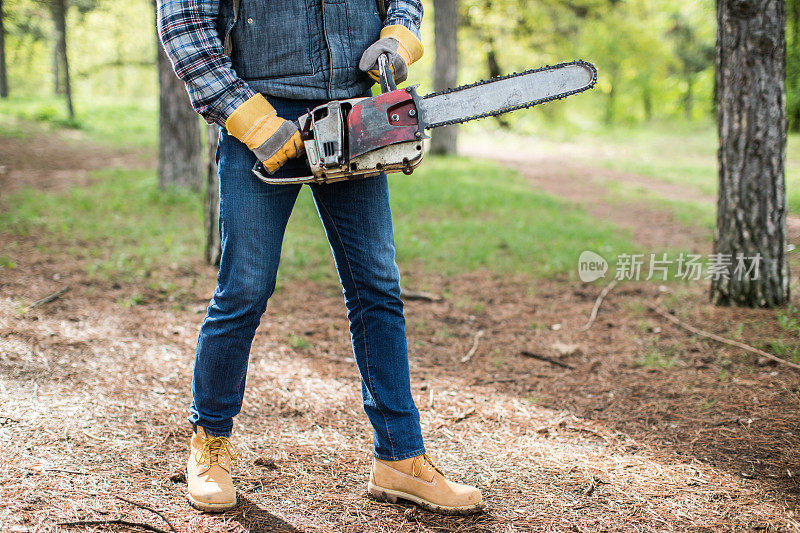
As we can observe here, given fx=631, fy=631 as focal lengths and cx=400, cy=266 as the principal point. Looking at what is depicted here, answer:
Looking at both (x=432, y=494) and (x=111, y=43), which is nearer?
(x=432, y=494)

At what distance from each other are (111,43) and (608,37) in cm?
2339

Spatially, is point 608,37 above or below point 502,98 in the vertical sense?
above

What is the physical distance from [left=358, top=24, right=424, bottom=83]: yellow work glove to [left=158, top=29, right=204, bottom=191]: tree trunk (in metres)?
6.13

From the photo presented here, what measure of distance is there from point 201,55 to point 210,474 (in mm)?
1373

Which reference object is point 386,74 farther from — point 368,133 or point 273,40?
point 273,40

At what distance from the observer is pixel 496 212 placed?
790 cm

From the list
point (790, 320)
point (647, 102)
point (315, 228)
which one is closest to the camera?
point (790, 320)

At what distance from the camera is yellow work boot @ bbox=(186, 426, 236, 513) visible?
2.11m

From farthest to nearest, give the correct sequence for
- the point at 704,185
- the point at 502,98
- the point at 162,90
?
the point at 704,185
the point at 162,90
the point at 502,98

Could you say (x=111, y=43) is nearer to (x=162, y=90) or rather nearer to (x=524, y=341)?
(x=162, y=90)

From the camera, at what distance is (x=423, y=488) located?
2.20 meters

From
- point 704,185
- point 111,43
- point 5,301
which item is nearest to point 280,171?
point 5,301

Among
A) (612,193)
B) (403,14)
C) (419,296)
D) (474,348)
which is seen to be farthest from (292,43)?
(612,193)

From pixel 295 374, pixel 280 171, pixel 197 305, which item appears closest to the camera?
pixel 280 171
